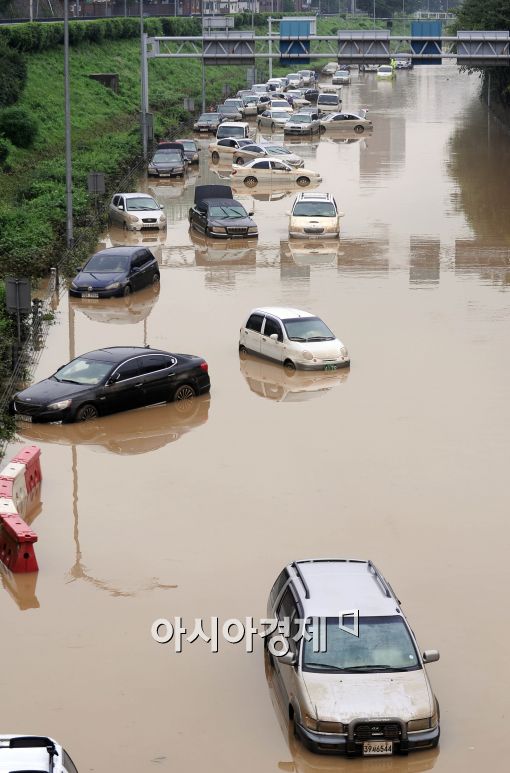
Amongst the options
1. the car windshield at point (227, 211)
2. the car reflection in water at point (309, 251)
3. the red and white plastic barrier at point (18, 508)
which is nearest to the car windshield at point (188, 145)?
the car windshield at point (227, 211)

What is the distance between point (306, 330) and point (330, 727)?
55.5ft

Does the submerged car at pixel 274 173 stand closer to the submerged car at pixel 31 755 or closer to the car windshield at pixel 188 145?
the car windshield at pixel 188 145

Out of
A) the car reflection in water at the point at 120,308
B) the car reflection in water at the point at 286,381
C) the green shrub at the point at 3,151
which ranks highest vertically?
the green shrub at the point at 3,151

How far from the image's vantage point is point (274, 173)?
61.8m

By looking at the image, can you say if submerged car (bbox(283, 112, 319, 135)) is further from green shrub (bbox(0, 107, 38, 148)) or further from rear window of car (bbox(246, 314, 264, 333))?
rear window of car (bbox(246, 314, 264, 333))

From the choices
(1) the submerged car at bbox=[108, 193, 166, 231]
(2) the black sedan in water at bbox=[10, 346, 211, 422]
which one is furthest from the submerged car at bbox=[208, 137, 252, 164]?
(2) the black sedan in water at bbox=[10, 346, 211, 422]

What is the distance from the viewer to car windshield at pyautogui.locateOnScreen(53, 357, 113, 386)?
2661 cm

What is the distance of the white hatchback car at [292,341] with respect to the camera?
2988 centimetres

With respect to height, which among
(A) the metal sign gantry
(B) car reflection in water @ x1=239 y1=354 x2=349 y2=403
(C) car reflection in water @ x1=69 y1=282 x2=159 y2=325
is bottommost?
(B) car reflection in water @ x1=239 y1=354 x2=349 y2=403

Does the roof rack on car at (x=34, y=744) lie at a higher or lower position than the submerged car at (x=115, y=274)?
higher

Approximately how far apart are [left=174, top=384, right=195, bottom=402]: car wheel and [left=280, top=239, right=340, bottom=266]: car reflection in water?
15.5 metres

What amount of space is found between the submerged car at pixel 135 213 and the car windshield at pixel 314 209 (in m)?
4.62

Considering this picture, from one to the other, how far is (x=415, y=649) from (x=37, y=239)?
27484 millimetres

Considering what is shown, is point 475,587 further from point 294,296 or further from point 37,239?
point 37,239
